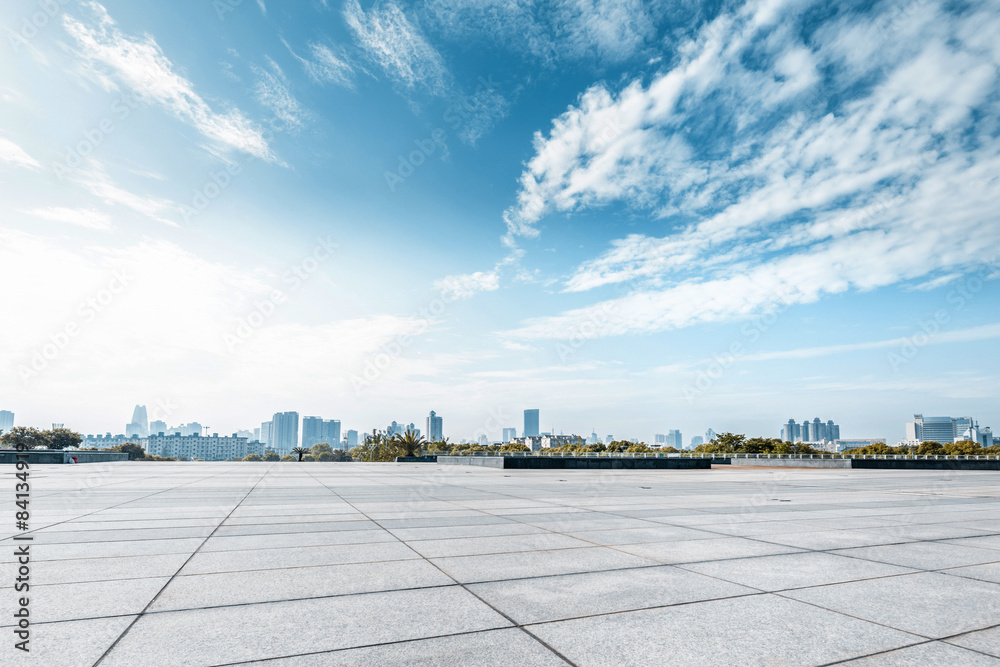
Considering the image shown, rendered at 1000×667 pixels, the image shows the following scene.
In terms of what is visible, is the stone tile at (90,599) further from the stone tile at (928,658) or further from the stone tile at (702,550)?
the stone tile at (928,658)

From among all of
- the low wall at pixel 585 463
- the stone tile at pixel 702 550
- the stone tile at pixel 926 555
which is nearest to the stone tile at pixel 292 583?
the stone tile at pixel 702 550

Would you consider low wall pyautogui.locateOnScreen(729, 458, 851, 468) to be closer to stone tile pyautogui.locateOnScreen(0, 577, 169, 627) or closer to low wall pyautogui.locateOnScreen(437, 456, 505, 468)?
low wall pyautogui.locateOnScreen(437, 456, 505, 468)

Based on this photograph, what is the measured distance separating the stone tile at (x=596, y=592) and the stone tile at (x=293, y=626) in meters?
0.29

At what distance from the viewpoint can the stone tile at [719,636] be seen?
3.87 m

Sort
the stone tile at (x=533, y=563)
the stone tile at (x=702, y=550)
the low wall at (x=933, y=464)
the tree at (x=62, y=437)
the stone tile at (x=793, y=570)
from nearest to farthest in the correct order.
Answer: the stone tile at (x=793, y=570), the stone tile at (x=533, y=563), the stone tile at (x=702, y=550), the low wall at (x=933, y=464), the tree at (x=62, y=437)

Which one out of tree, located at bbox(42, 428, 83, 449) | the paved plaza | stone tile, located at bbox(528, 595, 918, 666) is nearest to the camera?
stone tile, located at bbox(528, 595, 918, 666)

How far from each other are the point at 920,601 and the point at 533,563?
3828 millimetres

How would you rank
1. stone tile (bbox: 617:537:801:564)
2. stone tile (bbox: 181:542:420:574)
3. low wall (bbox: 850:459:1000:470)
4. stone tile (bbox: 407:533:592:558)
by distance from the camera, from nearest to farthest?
1. stone tile (bbox: 181:542:420:574)
2. stone tile (bbox: 617:537:801:564)
3. stone tile (bbox: 407:533:592:558)
4. low wall (bbox: 850:459:1000:470)

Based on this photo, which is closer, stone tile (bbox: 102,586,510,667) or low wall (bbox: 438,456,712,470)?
stone tile (bbox: 102,586,510,667)

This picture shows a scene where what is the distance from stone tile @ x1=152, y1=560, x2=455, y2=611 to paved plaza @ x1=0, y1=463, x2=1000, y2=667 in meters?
0.04

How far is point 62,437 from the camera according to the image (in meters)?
91.8

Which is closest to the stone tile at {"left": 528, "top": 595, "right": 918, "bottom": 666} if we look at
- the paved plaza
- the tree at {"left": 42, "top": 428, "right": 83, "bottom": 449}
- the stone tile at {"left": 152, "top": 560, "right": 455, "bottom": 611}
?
the paved plaza

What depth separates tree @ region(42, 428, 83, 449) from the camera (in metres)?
89.8

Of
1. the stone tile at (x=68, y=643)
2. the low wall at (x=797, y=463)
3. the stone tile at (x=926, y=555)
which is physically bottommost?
the low wall at (x=797, y=463)
